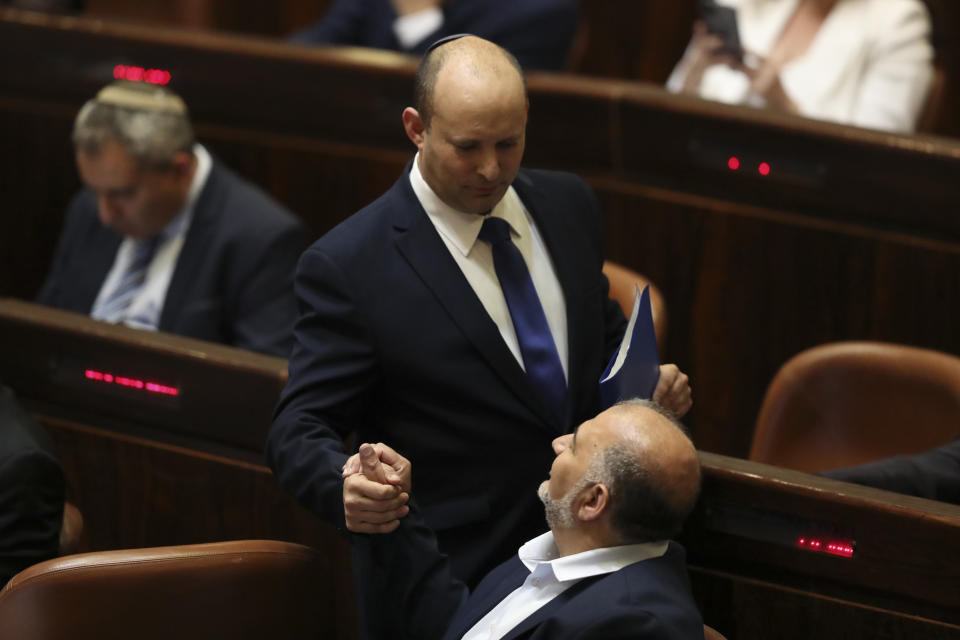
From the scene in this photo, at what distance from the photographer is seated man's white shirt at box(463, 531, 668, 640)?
37.4 inches

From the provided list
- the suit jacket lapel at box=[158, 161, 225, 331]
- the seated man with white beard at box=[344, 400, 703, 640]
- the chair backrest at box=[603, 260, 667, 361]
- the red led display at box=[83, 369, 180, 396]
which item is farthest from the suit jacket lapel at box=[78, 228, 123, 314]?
the seated man with white beard at box=[344, 400, 703, 640]

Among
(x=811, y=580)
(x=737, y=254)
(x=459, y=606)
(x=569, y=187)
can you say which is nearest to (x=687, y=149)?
(x=737, y=254)

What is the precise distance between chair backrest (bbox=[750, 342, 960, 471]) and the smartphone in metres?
0.63

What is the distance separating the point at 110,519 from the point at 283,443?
48cm

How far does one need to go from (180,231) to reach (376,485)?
896 millimetres

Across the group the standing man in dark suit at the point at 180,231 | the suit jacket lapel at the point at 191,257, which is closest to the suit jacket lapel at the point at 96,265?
the standing man in dark suit at the point at 180,231

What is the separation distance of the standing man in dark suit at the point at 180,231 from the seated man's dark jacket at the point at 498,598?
2.05ft

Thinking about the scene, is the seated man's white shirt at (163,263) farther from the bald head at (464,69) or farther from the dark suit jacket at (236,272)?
the bald head at (464,69)

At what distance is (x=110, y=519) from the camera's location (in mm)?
1431

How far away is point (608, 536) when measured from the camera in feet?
3.13

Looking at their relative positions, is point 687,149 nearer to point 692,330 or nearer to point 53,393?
point 692,330

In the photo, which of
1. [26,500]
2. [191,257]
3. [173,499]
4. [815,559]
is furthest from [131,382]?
[815,559]

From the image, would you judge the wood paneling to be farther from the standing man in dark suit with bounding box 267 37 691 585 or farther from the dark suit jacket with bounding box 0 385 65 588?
the dark suit jacket with bounding box 0 385 65 588

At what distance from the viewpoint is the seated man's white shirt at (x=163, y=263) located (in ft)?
5.69
